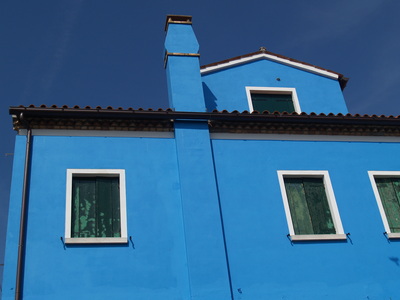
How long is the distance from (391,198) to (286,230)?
298 cm

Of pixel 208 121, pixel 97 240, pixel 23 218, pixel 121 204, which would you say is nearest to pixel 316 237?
pixel 208 121

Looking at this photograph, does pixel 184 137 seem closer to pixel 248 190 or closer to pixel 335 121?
pixel 248 190

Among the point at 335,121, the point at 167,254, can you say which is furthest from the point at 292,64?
the point at 167,254

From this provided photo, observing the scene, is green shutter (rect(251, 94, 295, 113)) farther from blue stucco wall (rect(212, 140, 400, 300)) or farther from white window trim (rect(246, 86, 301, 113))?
blue stucco wall (rect(212, 140, 400, 300))

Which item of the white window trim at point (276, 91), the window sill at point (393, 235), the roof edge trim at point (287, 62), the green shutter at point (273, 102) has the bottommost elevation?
the window sill at point (393, 235)

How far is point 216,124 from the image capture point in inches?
517

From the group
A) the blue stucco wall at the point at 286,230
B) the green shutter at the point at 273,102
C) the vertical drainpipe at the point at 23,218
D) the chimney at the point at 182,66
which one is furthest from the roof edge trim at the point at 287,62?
the vertical drainpipe at the point at 23,218

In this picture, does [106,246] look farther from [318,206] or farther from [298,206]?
[318,206]

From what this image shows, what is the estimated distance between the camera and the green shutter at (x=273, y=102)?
15242mm

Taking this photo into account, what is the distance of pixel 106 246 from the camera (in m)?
10.9

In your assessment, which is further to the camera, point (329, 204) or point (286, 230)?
point (329, 204)

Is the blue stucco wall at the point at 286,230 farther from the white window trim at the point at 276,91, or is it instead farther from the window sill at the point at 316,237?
the white window trim at the point at 276,91

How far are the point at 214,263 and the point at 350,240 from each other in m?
3.16

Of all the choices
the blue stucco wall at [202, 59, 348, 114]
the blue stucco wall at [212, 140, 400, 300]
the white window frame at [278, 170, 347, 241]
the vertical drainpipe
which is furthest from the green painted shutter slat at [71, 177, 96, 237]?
the blue stucco wall at [202, 59, 348, 114]
